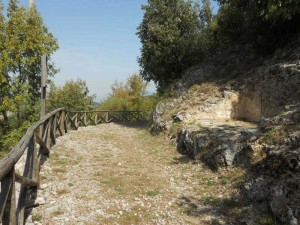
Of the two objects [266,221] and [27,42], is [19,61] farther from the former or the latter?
[266,221]

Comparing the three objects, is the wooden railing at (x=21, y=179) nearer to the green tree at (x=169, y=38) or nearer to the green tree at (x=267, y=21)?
the green tree at (x=267, y=21)

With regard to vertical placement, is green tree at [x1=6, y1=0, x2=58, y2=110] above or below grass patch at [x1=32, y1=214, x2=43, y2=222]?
above

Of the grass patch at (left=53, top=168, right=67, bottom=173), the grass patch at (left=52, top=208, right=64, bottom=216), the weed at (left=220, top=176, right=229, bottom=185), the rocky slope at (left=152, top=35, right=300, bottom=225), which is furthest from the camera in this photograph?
the grass patch at (left=53, top=168, right=67, bottom=173)

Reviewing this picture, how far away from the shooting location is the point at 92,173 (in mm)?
9461

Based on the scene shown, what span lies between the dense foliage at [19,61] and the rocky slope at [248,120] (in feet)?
32.1

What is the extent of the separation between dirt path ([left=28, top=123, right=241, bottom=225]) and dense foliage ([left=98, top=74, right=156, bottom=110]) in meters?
27.8

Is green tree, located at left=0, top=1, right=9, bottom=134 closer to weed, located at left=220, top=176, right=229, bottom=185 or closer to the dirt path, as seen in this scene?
the dirt path

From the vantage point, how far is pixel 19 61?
20.3 metres

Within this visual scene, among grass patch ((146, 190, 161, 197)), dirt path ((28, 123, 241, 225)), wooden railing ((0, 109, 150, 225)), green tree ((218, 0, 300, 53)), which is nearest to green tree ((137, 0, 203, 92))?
green tree ((218, 0, 300, 53))

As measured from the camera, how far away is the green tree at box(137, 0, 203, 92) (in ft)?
73.0

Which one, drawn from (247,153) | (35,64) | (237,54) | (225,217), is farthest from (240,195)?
(35,64)

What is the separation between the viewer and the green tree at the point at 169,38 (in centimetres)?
2225

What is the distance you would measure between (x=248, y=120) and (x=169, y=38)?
1019cm

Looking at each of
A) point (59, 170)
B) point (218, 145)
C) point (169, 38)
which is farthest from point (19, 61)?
point (218, 145)
